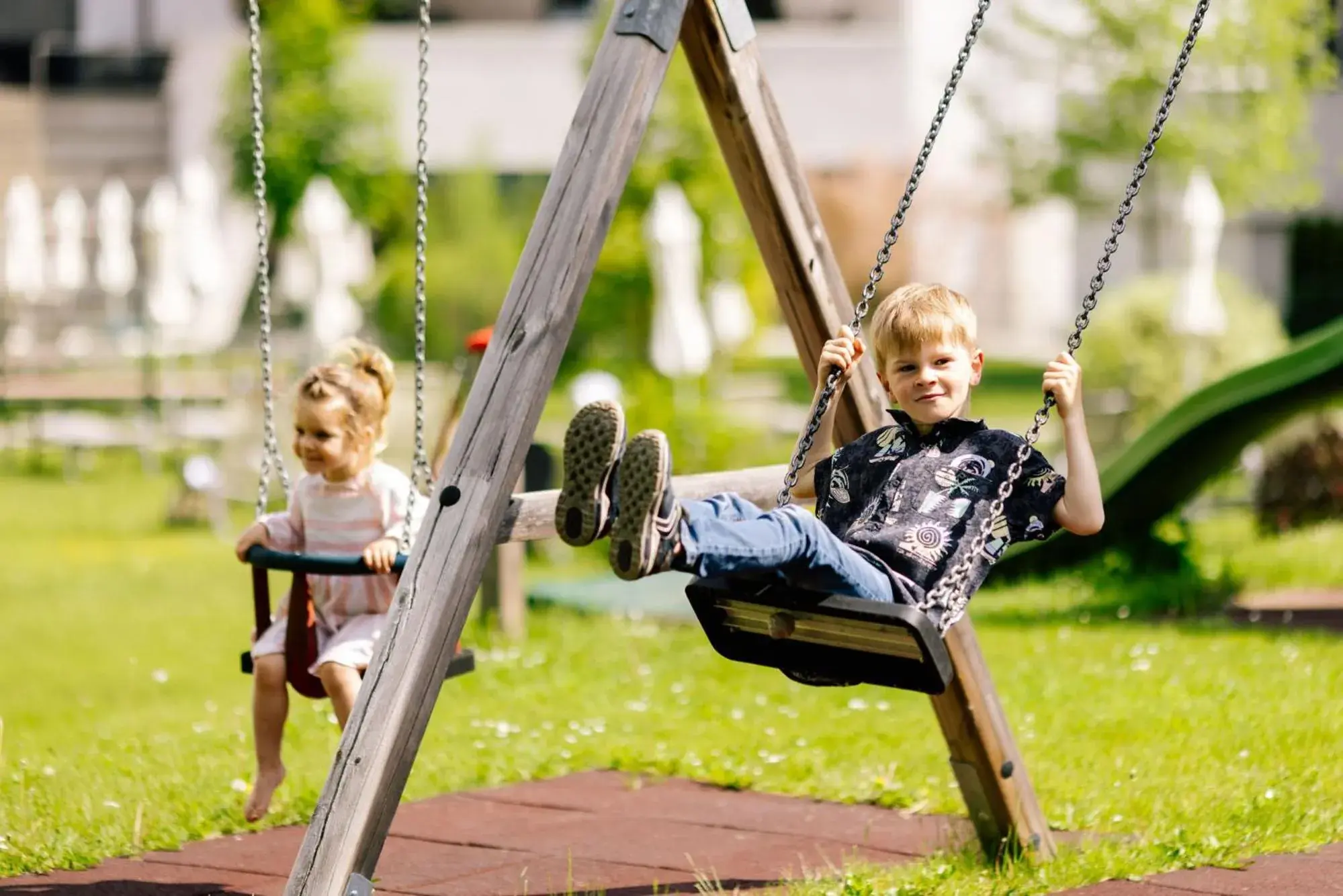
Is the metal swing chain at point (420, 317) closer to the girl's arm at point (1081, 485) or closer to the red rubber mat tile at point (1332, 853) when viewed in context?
the girl's arm at point (1081, 485)

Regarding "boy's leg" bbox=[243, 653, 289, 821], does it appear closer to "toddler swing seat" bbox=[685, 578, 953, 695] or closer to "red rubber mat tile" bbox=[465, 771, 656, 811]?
"red rubber mat tile" bbox=[465, 771, 656, 811]

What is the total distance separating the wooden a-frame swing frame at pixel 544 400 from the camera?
3.56m

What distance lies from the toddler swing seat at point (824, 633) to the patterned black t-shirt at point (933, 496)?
22 centimetres

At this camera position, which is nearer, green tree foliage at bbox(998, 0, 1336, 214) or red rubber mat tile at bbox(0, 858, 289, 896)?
red rubber mat tile at bbox(0, 858, 289, 896)

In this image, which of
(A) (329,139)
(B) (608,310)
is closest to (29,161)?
(A) (329,139)

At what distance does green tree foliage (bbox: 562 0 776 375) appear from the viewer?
15227 mm

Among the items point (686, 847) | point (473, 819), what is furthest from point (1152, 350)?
point (686, 847)

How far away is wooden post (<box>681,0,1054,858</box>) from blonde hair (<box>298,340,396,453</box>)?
3.27 ft

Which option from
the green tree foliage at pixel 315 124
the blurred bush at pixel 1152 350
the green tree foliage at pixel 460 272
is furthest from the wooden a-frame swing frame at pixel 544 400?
the green tree foliage at pixel 315 124

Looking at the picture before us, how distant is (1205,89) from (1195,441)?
12.5m

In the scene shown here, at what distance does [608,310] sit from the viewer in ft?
50.1

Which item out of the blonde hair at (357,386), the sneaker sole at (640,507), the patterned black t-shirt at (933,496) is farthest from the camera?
the blonde hair at (357,386)

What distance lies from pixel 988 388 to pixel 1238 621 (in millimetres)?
16659

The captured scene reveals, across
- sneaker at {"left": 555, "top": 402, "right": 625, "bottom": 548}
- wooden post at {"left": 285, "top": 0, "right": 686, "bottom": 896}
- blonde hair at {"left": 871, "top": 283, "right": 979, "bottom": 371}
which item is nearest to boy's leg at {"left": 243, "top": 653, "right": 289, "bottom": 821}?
wooden post at {"left": 285, "top": 0, "right": 686, "bottom": 896}
